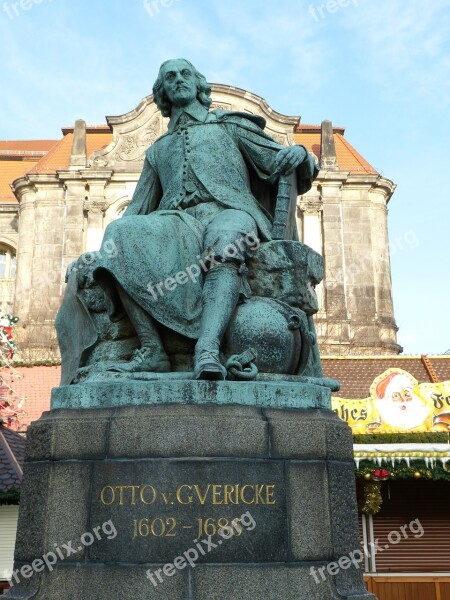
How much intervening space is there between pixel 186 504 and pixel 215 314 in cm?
134

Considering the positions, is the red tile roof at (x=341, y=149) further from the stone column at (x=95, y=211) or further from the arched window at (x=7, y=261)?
the arched window at (x=7, y=261)

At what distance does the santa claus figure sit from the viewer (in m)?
16.0

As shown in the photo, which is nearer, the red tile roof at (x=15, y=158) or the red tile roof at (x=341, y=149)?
the red tile roof at (x=341, y=149)

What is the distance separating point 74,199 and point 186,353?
29.0 m

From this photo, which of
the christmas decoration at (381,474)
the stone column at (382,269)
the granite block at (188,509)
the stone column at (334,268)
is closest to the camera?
the granite block at (188,509)

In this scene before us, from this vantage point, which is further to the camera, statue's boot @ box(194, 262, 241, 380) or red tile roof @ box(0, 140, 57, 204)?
red tile roof @ box(0, 140, 57, 204)

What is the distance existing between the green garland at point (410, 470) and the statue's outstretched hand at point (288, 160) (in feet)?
29.5

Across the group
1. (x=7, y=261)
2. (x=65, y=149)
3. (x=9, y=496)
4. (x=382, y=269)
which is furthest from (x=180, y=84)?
(x=7, y=261)

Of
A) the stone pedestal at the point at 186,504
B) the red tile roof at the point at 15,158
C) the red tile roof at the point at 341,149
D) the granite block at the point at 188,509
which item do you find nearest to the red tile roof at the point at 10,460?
the stone pedestal at the point at 186,504

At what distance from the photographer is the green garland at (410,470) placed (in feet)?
44.4

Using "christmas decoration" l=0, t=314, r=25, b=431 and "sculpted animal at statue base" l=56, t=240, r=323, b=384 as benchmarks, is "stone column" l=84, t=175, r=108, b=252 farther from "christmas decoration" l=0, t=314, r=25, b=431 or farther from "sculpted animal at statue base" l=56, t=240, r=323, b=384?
"sculpted animal at statue base" l=56, t=240, r=323, b=384

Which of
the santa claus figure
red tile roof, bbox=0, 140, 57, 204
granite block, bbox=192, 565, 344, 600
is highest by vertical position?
red tile roof, bbox=0, 140, 57, 204

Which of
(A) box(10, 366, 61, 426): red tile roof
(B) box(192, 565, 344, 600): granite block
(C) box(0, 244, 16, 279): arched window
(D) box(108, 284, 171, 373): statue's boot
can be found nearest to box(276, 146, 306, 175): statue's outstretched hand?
(D) box(108, 284, 171, 373): statue's boot

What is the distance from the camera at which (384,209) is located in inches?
1363
